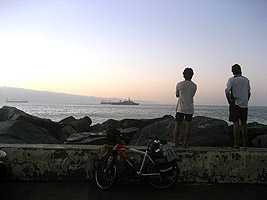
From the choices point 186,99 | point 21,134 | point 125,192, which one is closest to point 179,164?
point 125,192

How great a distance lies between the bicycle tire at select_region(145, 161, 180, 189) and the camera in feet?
11.8

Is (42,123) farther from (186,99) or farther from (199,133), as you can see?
(186,99)

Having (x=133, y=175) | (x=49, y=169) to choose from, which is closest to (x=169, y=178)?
(x=133, y=175)

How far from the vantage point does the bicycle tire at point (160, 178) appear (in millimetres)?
3594

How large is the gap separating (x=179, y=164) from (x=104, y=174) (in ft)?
4.07

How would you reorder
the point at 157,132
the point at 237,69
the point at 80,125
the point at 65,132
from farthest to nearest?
the point at 80,125
the point at 65,132
the point at 157,132
the point at 237,69

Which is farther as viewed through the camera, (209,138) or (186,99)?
(209,138)

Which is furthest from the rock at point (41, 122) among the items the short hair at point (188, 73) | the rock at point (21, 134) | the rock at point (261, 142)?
the rock at point (261, 142)

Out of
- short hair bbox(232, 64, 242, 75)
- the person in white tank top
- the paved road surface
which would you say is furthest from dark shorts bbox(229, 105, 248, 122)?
the paved road surface

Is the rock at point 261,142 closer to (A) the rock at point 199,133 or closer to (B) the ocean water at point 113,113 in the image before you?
(A) the rock at point 199,133

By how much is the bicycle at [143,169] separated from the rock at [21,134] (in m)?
3.34

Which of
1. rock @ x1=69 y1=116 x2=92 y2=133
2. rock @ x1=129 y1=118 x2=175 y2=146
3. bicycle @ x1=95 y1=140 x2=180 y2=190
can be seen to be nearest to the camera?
bicycle @ x1=95 y1=140 x2=180 y2=190

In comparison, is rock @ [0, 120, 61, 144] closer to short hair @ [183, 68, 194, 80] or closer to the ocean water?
short hair @ [183, 68, 194, 80]

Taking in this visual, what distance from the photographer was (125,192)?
3486 millimetres
